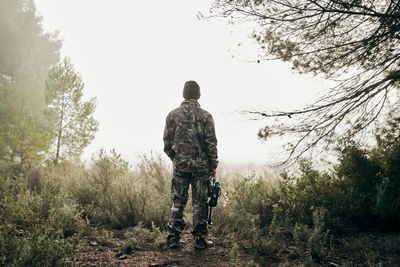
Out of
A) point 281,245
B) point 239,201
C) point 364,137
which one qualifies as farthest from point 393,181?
point 239,201

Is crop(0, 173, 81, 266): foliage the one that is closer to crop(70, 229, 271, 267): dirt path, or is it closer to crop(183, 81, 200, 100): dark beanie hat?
crop(70, 229, 271, 267): dirt path

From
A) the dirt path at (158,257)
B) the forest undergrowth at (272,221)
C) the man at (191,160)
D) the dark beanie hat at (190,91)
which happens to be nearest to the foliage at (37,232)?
the forest undergrowth at (272,221)

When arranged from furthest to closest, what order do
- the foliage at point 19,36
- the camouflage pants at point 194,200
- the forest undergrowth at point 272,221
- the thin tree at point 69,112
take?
the foliage at point 19,36, the thin tree at point 69,112, the camouflage pants at point 194,200, the forest undergrowth at point 272,221

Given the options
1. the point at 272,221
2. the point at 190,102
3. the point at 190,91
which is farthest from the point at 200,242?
the point at 190,91

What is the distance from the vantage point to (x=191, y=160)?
378 cm

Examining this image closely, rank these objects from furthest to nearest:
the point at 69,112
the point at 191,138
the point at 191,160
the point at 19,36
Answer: the point at 19,36 < the point at 69,112 < the point at 191,138 < the point at 191,160

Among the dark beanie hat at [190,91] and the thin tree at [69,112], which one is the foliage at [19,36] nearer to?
the thin tree at [69,112]

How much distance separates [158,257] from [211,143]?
1891 mm

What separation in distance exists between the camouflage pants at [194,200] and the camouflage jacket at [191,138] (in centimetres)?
16

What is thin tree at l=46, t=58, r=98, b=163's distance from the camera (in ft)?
36.4

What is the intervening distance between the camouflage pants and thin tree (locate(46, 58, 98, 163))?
368 inches

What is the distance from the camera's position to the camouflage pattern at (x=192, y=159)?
3.78 metres

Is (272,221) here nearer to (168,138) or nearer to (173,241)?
(173,241)

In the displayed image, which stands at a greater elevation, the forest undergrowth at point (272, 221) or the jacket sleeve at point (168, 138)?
the jacket sleeve at point (168, 138)
